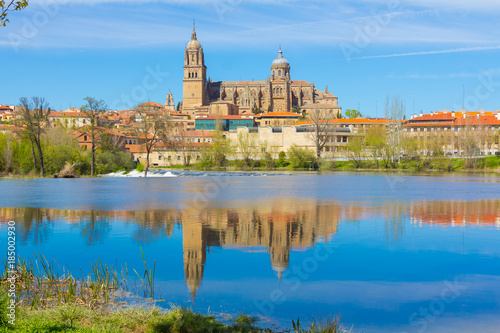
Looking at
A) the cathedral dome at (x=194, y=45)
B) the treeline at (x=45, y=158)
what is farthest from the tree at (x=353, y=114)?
the treeline at (x=45, y=158)

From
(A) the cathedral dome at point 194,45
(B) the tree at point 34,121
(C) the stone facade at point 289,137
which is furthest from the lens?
(A) the cathedral dome at point 194,45

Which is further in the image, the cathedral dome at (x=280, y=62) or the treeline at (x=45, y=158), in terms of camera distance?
the cathedral dome at (x=280, y=62)

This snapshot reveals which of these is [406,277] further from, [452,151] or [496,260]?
[452,151]

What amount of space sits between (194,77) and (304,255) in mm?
141427

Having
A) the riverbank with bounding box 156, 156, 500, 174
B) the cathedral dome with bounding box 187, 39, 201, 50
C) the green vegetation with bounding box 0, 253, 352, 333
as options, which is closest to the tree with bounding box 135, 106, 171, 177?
the riverbank with bounding box 156, 156, 500, 174

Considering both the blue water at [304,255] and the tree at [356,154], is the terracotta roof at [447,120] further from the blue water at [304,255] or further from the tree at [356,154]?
the blue water at [304,255]

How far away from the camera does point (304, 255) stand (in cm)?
1004

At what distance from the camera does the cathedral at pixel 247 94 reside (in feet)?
481

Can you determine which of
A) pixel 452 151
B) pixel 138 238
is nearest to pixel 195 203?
pixel 138 238

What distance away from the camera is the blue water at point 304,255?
6.97m

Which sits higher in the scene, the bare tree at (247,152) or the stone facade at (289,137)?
the stone facade at (289,137)

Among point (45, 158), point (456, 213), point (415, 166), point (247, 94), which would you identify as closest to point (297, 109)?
point (247, 94)

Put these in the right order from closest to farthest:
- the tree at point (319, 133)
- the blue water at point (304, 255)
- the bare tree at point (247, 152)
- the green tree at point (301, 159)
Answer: the blue water at point (304, 255), the green tree at point (301, 159), the bare tree at point (247, 152), the tree at point (319, 133)

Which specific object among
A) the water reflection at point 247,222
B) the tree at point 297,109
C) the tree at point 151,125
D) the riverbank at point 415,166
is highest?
the tree at point 297,109
